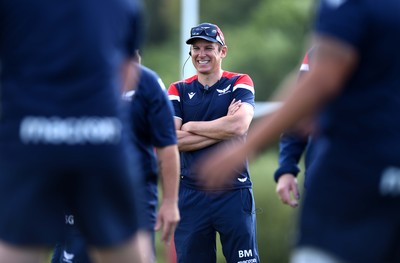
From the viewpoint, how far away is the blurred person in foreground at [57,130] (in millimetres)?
4152

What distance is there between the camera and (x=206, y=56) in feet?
29.4

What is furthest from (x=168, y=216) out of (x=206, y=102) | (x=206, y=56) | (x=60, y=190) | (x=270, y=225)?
(x=270, y=225)

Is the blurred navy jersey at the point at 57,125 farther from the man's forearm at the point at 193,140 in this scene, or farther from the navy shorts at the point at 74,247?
the man's forearm at the point at 193,140

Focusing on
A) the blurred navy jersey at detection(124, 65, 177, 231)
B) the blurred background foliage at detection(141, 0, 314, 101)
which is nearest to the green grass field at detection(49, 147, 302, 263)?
the blurred background foliage at detection(141, 0, 314, 101)

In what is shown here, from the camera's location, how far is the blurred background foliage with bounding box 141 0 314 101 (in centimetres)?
3709

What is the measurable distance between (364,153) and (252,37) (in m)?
33.6

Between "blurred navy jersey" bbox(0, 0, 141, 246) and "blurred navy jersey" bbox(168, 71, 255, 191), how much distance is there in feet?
14.7

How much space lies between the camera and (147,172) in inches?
255

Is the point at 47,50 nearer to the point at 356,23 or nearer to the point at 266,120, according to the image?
the point at 266,120

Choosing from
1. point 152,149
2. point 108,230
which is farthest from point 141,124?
point 108,230

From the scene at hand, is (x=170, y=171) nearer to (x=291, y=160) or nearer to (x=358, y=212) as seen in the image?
(x=291, y=160)

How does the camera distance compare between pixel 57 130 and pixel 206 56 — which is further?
pixel 206 56

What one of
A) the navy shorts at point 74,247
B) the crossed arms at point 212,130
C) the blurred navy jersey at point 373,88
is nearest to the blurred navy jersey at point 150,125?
the navy shorts at point 74,247

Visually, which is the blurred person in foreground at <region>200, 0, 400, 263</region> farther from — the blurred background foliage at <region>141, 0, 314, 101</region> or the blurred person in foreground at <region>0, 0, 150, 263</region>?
the blurred background foliage at <region>141, 0, 314, 101</region>
